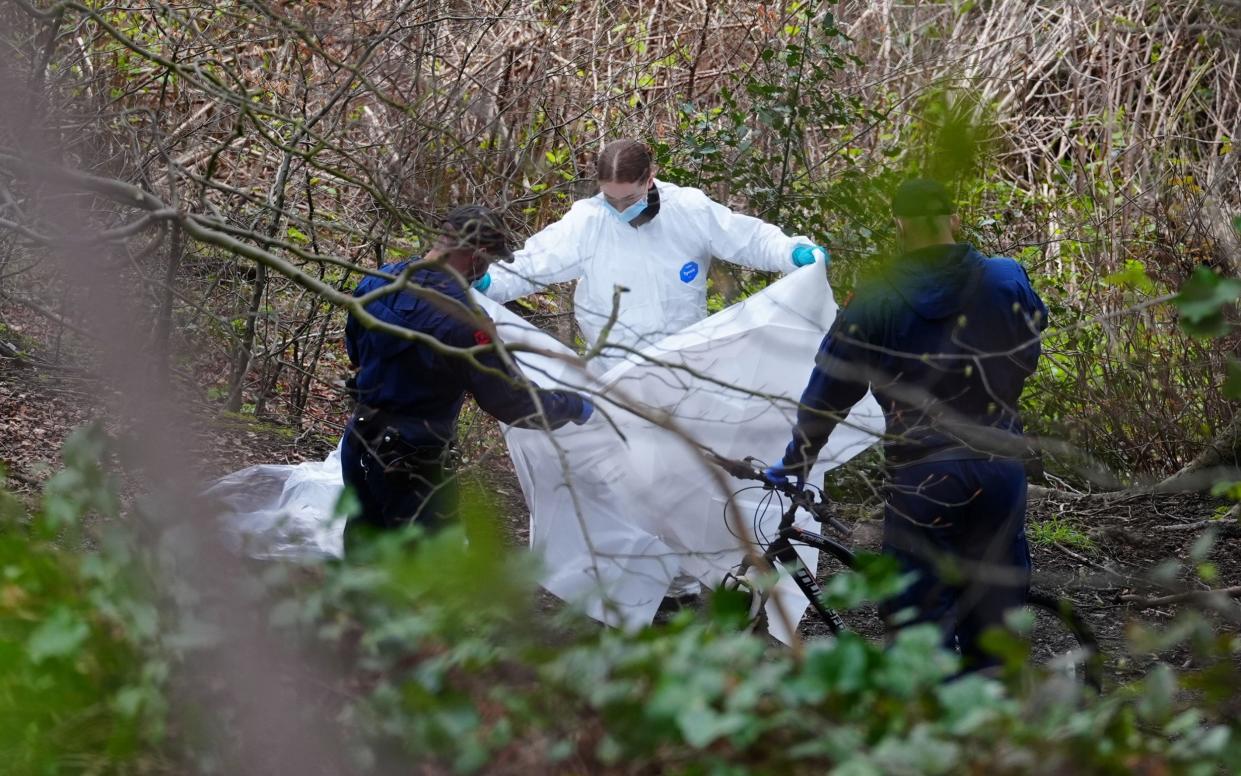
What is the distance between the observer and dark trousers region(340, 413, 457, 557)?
158 inches

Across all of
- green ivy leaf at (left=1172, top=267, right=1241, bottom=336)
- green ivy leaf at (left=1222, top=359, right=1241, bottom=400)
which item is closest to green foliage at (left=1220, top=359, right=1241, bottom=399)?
green ivy leaf at (left=1222, top=359, right=1241, bottom=400)

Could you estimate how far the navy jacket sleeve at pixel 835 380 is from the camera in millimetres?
3646

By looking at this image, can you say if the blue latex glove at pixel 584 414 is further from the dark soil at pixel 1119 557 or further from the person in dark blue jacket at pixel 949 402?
the dark soil at pixel 1119 557

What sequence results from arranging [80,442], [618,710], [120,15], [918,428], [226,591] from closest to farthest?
[618,710] → [226,591] → [80,442] → [918,428] → [120,15]

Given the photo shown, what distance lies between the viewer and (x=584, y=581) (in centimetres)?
448

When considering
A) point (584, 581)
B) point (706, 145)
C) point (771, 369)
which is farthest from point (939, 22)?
point (584, 581)

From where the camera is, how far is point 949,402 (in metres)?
3.62

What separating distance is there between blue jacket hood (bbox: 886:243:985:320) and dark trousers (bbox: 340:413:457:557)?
1.46 m

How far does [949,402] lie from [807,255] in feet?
3.94

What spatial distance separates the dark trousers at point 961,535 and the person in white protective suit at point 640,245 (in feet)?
4.83

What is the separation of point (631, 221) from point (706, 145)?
4.06 feet

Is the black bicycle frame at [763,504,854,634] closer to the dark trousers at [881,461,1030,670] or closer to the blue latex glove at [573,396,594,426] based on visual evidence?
the dark trousers at [881,461,1030,670]

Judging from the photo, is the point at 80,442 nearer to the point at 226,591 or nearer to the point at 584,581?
the point at 226,591

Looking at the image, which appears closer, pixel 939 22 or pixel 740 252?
pixel 740 252
